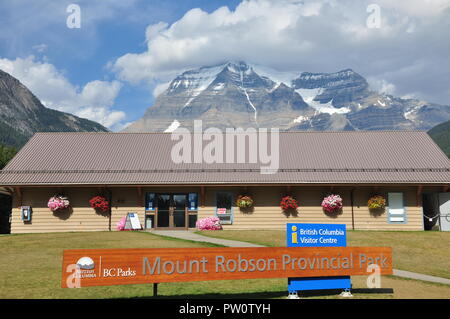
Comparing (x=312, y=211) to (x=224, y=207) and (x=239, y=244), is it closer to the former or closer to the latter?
(x=224, y=207)

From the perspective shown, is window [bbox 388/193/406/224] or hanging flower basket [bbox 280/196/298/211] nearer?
hanging flower basket [bbox 280/196/298/211]

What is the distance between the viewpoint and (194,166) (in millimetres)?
27703

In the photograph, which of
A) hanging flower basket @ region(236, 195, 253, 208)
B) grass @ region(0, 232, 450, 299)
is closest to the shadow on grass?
grass @ region(0, 232, 450, 299)

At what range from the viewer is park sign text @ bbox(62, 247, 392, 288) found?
9305mm

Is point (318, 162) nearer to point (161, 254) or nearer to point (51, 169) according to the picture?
point (51, 169)

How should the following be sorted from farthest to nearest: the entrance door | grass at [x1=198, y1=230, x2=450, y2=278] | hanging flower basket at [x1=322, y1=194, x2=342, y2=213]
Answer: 1. the entrance door
2. hanging flower basket at [x1=322, y1=194, x2=342, y2=213]
3. grass at [x1=198, y1=230, x2=450, y2=278]

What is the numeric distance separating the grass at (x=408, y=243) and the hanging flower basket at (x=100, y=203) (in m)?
6.18

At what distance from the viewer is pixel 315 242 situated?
10977 millimetres

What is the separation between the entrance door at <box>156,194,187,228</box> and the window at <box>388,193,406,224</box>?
11820 millimetres

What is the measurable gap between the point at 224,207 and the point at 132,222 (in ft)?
17.4

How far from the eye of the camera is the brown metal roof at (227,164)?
85.8 feet

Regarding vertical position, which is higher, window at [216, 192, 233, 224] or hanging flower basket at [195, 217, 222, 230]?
window at [216, 192, 233, 224]

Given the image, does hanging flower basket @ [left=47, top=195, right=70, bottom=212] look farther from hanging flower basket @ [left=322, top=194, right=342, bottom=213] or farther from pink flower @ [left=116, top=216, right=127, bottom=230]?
hanging flower basket @ [left=322, top=194, right=342, bottom=213]

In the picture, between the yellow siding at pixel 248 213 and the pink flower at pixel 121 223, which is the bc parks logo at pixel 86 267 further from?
the yellow siding at pixel 248 213
